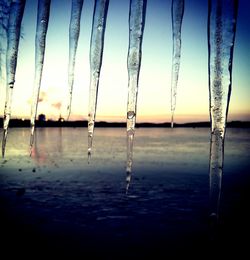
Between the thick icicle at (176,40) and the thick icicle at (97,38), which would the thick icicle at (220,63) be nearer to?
the thick icicle at (176,40)

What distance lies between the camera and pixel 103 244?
14609 millimetres

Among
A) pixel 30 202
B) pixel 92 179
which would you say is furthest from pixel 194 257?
pixel 92 179

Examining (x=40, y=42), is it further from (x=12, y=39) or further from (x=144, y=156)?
(x=144, y=156)

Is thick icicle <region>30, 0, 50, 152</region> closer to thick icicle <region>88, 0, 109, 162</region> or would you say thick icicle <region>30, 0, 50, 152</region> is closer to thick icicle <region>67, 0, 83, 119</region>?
thick icicle <region>67, 0, 83, 119</region>

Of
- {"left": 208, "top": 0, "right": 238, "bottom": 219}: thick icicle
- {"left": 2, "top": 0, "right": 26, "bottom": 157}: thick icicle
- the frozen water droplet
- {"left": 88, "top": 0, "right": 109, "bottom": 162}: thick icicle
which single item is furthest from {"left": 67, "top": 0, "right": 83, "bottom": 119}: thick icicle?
{"left": 208, "top": 0, "right": 238, "bottom": 219}: thick icicle

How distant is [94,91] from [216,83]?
88 cm

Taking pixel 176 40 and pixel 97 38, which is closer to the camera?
pixel 97 38

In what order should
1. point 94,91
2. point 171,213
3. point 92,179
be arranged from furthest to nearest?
1. point 92,179
2. point 171,213
3. point 94,91

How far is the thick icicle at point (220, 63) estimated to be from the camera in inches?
56.5

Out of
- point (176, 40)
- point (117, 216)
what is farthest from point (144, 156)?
point (176, 40)

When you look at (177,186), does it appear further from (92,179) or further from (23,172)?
(23,172)

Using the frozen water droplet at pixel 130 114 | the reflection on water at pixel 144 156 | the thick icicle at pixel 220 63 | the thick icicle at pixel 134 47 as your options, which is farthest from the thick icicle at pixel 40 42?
the reflection on water at pixel 144 156

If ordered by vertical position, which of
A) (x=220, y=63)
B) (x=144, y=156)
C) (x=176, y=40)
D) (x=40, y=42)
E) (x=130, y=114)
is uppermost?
(x=176, y=40)

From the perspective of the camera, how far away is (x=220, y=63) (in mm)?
1544
